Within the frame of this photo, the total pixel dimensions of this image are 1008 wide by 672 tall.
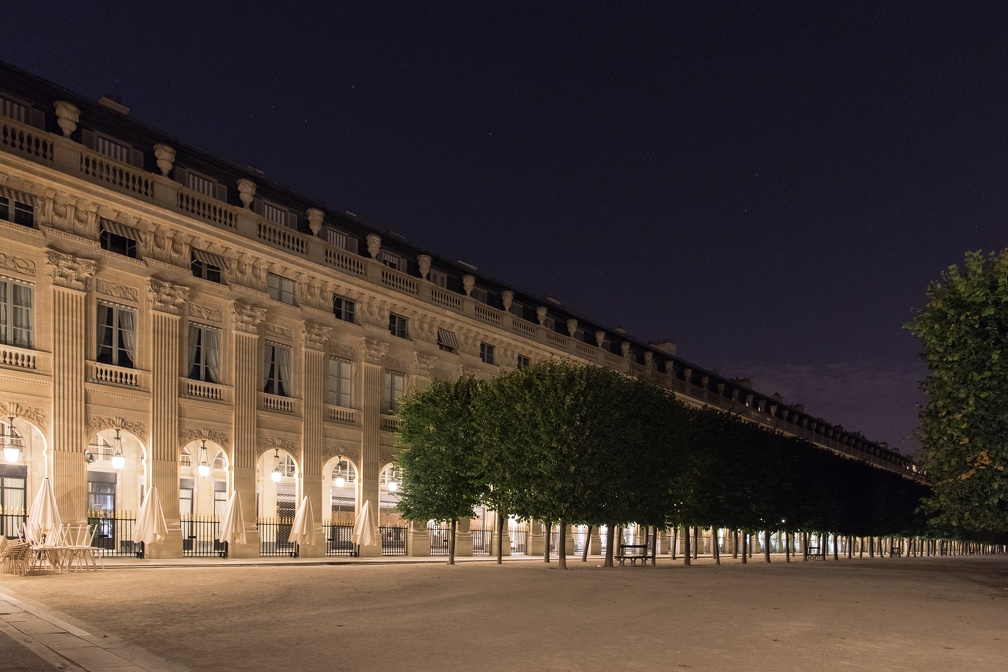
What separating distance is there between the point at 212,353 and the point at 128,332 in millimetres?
4094

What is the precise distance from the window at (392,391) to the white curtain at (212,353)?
10688mm

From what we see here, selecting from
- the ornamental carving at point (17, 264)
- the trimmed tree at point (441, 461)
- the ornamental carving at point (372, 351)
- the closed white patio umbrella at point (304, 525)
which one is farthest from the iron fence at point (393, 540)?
the ornamental carving at point (17, 264)

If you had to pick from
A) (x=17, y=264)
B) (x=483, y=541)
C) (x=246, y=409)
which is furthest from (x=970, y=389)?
(x=483, y=541)

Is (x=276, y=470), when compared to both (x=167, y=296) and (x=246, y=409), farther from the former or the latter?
(x=167, y=296)

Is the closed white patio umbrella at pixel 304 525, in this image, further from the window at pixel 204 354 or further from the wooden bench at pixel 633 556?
the wooden bench at pixel 633 556

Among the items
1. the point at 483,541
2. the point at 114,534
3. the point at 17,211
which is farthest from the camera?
the point at 483,541

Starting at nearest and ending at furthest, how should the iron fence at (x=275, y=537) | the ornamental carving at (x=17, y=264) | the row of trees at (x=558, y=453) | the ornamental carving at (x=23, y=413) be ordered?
the ornamental carving at (x=23, y=413) → the ornamental carving at (x=17, y=264) → the row of trees at (x=558, y=453) → the iron fence at (x=275, y=537)

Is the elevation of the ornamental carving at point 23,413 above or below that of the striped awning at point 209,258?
below

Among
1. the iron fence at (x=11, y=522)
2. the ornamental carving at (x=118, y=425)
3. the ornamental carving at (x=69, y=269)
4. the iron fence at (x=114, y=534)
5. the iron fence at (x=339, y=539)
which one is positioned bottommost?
the iron fence at (x=339, y=539)

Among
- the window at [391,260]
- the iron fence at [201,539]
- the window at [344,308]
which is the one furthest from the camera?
the window at [391,260]

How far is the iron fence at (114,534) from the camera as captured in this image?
33.5 metres

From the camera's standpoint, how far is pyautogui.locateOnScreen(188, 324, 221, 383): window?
121ft

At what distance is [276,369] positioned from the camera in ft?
135

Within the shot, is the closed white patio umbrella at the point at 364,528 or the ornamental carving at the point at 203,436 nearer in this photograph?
the ornamental carving at the point at 203,436
